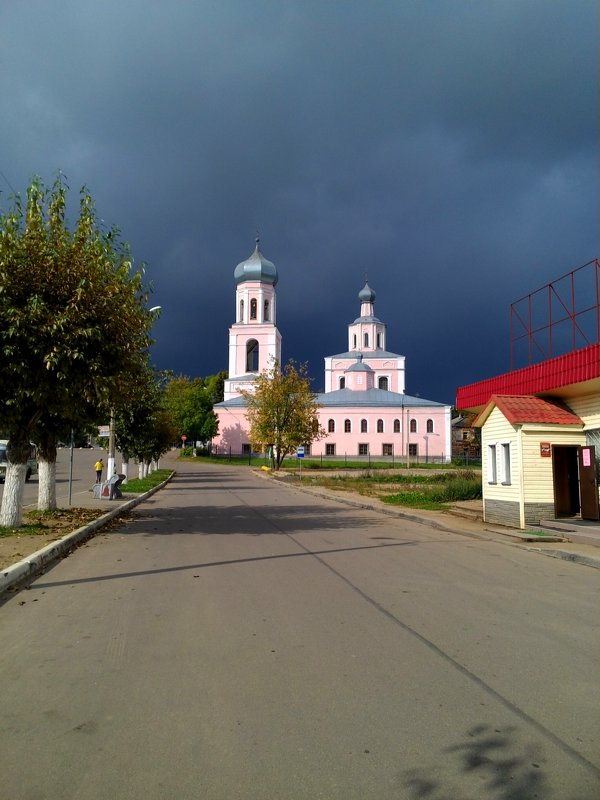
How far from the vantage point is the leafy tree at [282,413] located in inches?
2430

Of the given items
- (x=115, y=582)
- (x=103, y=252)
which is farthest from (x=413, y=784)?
(x=103, y=252)

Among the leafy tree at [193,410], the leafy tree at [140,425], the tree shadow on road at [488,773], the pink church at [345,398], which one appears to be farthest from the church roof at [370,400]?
the tree shadow on road at [488,773]

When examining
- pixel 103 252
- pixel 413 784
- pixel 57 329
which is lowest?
pixel 413 784

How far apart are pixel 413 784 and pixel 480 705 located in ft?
4.36

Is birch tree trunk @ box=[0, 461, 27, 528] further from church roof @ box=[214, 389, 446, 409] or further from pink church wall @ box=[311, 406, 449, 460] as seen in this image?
pink church wall @ box=[311, 406, 449, 460]

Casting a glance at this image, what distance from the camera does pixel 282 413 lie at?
2438 inches

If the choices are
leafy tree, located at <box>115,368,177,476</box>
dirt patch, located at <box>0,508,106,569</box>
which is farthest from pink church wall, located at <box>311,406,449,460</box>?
dirt patch, located at <box>0,508,106,569</box>

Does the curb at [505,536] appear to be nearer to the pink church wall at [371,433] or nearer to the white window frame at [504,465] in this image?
the white window frame at [504,465]

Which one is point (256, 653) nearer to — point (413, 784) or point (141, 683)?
point (141, 683)

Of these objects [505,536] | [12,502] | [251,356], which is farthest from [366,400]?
[12,502]

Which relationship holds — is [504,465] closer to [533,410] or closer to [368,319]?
[533,410]

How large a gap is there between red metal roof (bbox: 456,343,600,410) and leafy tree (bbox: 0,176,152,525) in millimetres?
9765

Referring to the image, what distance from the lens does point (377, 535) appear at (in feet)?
53.1

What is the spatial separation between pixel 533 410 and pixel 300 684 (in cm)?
1333
